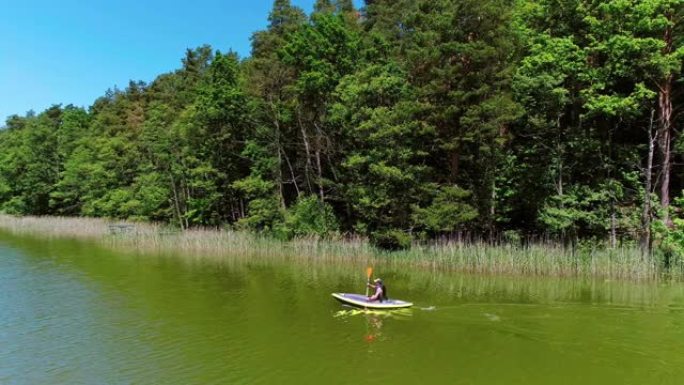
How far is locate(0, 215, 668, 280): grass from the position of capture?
1884 centimetres

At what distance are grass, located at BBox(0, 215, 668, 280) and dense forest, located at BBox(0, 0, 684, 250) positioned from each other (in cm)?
123

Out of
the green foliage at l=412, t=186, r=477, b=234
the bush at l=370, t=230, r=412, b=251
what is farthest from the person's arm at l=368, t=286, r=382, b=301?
the bush at l=370, t=230, r=412, b=251

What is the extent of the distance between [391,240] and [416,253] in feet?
5.90

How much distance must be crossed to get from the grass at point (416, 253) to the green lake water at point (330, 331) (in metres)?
0.77

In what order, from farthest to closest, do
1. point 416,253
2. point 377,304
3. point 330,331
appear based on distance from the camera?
1. point 416,253
2. point 377,304
3. point 330,331

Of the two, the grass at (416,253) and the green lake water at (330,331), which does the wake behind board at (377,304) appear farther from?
the grass at (416,253)

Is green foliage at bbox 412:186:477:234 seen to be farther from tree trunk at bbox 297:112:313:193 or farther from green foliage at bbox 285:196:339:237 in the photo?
tree trunk at bbox 297:112:313:193

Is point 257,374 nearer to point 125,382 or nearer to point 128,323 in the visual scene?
point 125,382

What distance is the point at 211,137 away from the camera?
33.4 metres

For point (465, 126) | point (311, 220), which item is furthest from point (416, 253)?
point (311, 220)

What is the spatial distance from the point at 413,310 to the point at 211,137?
21.9 m

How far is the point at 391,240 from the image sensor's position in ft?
77.9

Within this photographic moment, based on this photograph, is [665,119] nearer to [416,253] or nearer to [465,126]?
[465,126]

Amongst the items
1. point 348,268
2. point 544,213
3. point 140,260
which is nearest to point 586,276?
point 544,213
